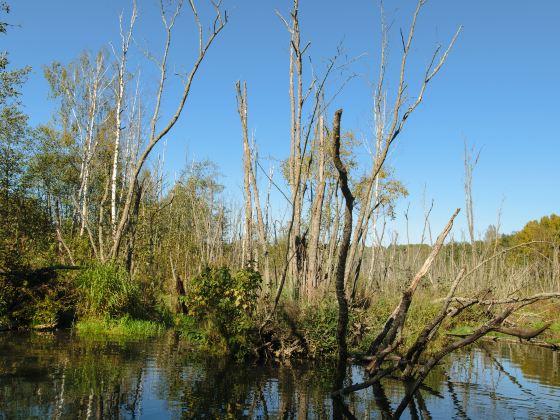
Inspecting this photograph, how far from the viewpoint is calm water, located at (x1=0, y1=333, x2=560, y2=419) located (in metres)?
6.01

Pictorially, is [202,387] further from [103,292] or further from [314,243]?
[103,292]

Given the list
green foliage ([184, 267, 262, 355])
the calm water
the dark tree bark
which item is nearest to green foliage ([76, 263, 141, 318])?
the calm water

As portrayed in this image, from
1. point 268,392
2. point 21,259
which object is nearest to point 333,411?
point 268,392

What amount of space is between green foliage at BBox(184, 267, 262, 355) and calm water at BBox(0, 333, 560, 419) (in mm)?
521

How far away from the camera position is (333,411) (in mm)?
6441

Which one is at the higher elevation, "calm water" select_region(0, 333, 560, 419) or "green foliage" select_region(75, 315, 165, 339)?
"green foliage" select_region(75, 315, 165, 339)

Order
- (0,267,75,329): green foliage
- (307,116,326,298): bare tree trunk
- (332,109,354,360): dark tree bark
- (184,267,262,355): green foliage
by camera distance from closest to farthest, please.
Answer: (332,109,354,360): dark tree bark, (184,267,262,355): green foliage, (307,116,326,298): bare tree trunk, (0,267,75,329): green foliage

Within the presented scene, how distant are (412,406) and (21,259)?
33.5 ft

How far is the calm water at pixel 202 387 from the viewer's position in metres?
6.01

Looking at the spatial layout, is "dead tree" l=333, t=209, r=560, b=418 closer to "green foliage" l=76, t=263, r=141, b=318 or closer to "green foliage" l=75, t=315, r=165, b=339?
"green foliage" l=75, t=315, r=165, b=339

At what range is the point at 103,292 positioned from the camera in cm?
1249

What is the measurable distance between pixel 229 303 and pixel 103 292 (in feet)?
15.0

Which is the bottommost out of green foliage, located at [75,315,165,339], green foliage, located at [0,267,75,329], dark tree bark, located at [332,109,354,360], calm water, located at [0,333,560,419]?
calm water, located at [0,333,560,419]

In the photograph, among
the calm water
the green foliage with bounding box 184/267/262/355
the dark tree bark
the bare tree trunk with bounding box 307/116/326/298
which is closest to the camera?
the dark tree bark
